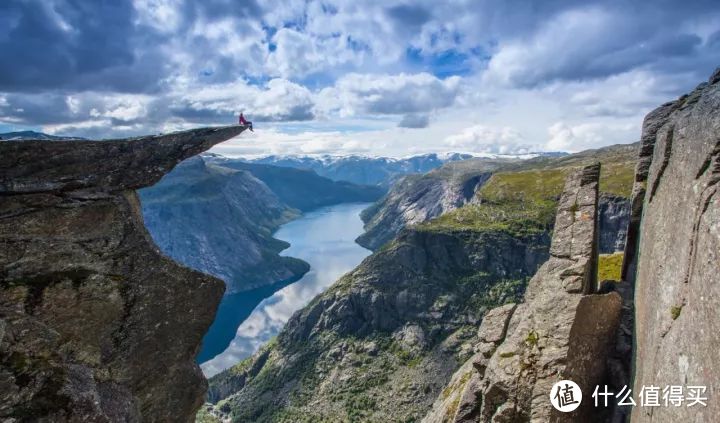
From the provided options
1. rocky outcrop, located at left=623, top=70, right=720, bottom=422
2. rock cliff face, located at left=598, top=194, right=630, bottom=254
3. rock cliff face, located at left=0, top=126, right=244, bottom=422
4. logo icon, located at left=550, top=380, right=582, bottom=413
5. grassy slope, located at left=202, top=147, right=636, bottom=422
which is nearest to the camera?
rocky outcrop, located at left=623, top=70, right=720, bottom=422

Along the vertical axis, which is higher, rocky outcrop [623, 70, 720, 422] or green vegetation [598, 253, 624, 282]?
rocky outcrop [623, 70, 720, 422]

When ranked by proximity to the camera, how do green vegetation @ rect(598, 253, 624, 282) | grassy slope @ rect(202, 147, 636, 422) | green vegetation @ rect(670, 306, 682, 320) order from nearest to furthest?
1. green vegetation @ rect(670, 306, 682, 320)
2. green vegetation @ rect(598, 253, 624, 282)
3. grassy slope @ rect(202, 147, 636, 422)

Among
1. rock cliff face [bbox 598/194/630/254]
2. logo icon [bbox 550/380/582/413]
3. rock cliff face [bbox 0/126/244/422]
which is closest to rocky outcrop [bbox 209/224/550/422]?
rock cliff face [bbox 598/194/630/254]

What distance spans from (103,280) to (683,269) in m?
18.9

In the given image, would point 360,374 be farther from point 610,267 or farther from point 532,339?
point 532,339

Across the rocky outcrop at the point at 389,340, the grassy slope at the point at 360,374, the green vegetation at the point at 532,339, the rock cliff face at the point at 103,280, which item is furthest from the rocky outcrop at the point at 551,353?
the rocky outcrop at the point at 389,340

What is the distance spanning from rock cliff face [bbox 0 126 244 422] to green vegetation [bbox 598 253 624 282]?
24.4 meters

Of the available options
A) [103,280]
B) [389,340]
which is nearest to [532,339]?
[103,280]

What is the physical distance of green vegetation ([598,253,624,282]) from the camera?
29.5m

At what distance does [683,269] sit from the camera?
39.2ft

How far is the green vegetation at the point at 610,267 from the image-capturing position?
29.5 meters

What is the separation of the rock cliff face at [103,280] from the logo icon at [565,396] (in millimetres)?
13807

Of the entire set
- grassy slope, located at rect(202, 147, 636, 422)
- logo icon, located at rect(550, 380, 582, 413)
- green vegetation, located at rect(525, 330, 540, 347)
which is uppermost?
green vegetation, located at rect(525, 330, 540, 347)

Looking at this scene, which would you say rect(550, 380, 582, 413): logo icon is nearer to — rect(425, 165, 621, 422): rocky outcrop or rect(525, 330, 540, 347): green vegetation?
rect(425, 165, 621, 422): rocky outcrop
